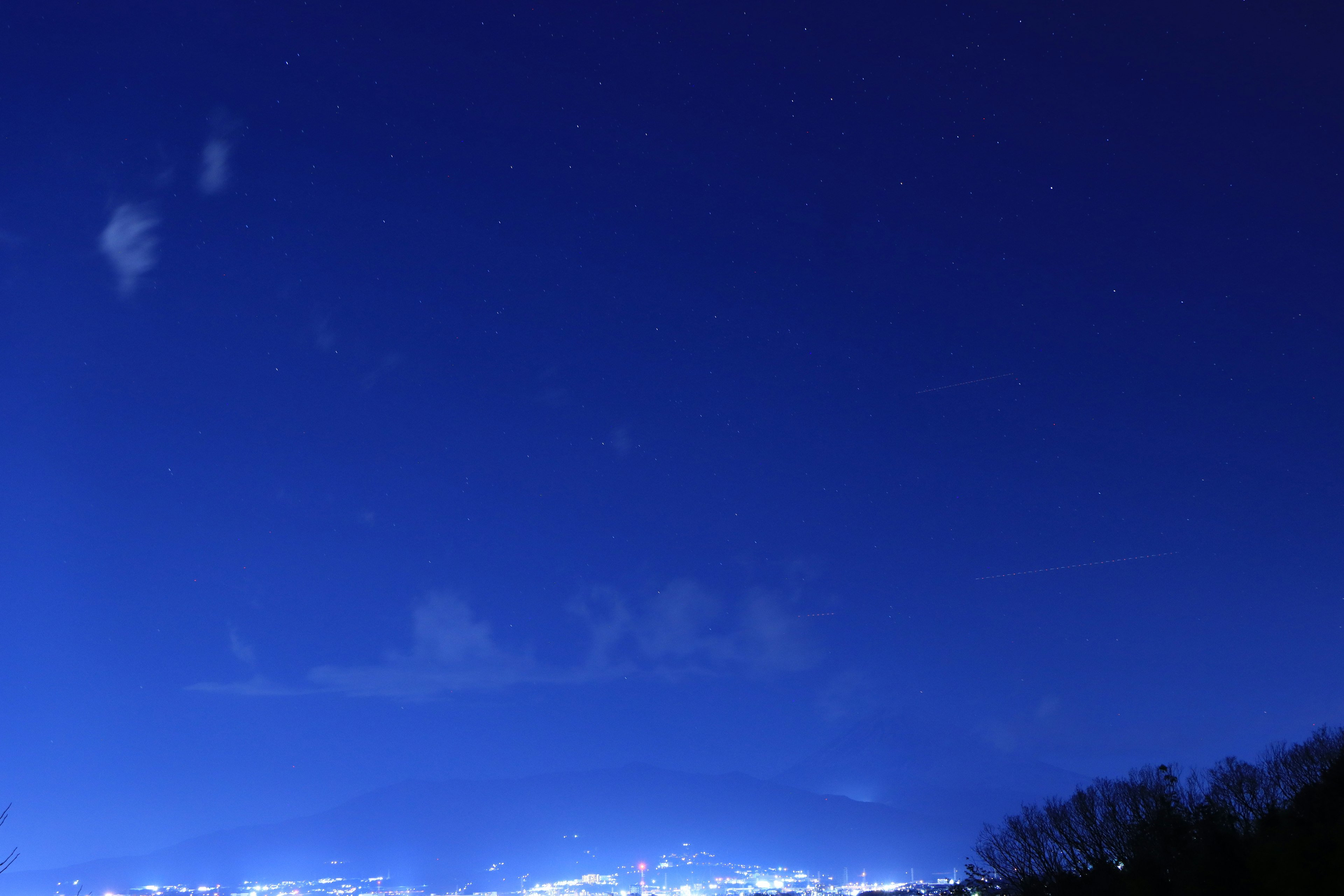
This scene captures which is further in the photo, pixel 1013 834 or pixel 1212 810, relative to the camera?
pixel 1013 834

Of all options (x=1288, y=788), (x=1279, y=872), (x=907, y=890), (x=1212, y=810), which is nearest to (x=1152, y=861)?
(x=1212, y=810)

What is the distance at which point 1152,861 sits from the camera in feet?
111

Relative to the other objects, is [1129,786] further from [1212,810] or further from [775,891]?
[775,891]

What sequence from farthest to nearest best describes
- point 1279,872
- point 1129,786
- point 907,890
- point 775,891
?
point 775,891, point 907,890, point 1129,786, point 1279,872

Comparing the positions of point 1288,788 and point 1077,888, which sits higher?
point 1288,788

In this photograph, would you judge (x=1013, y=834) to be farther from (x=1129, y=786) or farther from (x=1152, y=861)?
(x=1152, y=861)

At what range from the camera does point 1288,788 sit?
44.4m

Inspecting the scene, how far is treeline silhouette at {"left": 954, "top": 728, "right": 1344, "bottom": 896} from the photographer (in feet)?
79.9

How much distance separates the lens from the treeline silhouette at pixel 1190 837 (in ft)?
79.9

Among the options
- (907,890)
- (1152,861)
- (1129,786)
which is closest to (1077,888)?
(1152,861)

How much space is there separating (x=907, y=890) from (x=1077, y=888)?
122 metres

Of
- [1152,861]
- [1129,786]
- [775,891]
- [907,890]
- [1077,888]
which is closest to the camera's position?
[1152,861]

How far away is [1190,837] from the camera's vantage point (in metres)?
33.8

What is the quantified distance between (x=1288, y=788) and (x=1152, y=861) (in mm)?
16413
